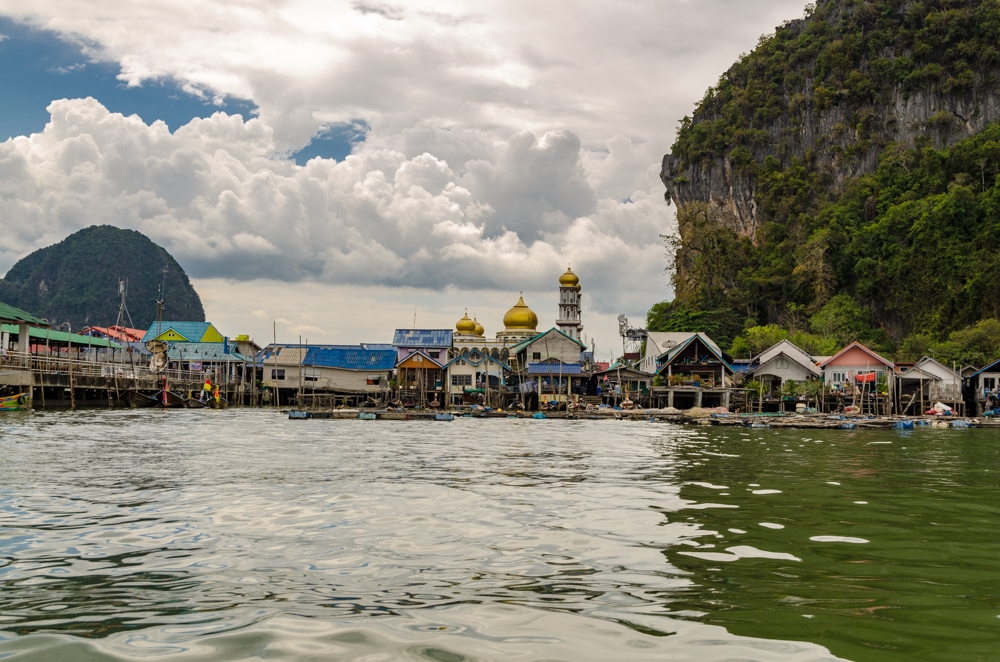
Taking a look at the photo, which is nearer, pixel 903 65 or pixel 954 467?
pixel 954 467

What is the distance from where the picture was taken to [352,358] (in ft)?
212

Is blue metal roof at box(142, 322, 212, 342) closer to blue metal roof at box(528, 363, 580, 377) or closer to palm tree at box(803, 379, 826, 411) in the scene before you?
blue metal roof at box(528, 363, 580, 377)

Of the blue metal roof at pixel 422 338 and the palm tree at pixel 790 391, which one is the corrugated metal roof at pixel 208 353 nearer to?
the blue metal roof at pixel 422 338

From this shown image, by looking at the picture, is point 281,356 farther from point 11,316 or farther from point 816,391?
point 816,391

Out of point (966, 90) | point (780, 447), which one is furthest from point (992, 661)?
point (966, 90)

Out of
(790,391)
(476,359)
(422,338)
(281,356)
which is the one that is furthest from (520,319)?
(790,391)

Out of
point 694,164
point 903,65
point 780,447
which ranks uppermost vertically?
point 903,65

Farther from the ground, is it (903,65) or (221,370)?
(903,65)

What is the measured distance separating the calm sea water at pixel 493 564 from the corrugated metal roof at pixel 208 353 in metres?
53.8

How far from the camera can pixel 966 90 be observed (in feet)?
207

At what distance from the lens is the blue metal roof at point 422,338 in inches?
2741

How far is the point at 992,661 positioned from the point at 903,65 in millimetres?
74866

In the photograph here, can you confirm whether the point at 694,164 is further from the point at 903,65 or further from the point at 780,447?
the point at 780,447

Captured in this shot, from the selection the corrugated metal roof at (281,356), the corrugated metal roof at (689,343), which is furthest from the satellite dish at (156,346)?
the corrugated metal roof at (689,343)
